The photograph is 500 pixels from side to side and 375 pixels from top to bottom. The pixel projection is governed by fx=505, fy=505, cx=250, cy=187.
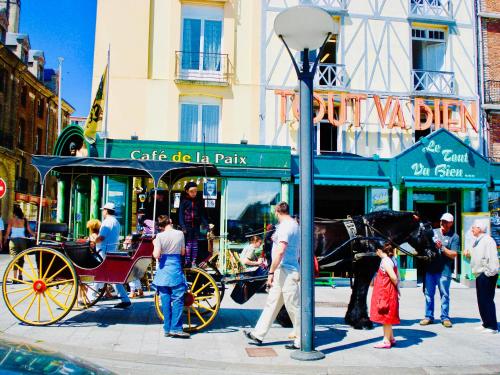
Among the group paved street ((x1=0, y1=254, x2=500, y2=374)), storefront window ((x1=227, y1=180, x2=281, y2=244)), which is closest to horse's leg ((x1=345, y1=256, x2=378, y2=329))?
paved street ((x1=0, y1=254, x2=500, y2=374))

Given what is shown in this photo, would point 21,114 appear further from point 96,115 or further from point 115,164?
point 115,164

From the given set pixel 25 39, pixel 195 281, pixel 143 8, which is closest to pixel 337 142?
pixel 143 8

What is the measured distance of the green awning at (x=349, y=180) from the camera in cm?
1510

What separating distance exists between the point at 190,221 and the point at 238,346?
2.24m

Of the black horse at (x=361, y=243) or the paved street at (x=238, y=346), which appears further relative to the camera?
the black horse at (x=361, y=243)

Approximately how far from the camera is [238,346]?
266 inches

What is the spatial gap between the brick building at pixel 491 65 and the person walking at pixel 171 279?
1380cm

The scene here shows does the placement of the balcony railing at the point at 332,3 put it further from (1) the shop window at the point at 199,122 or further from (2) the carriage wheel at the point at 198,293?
(2) the carriage wheel at the point at 198,293

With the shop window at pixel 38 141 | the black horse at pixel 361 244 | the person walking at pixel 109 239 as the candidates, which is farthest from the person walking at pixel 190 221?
the shop window at pixel 38 141

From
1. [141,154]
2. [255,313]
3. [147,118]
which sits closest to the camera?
[255,313]

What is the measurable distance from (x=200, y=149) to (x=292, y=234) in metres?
8.88

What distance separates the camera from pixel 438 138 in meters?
15.7

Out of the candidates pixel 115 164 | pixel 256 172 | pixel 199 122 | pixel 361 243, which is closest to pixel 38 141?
pixel 199 122

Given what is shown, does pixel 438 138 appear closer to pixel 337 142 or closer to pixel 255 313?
pixel 337 142
